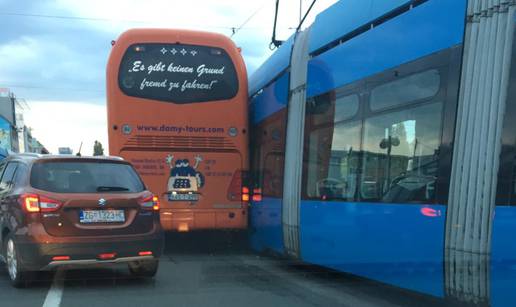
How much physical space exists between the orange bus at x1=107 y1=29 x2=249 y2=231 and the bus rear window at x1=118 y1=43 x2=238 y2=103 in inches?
0.7

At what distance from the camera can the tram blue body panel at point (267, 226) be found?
29.1ft

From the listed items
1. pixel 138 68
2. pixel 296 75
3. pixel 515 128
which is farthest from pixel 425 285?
pixel 138 68

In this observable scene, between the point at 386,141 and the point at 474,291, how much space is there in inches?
72.2

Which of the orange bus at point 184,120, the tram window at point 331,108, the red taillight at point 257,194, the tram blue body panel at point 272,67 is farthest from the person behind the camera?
Result: the red taillight at point 257,194

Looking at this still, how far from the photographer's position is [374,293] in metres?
7.02

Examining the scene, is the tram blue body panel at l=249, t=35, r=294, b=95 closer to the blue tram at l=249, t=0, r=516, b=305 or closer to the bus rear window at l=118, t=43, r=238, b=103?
the blue tram at l=249, t=0, r=516, b=305

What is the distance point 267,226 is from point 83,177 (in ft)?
11.1

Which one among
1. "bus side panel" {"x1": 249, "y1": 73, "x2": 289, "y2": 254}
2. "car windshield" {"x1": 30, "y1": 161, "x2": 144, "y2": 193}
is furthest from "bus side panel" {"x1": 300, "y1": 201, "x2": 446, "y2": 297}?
"car windshield" {"x1": 30, "y1": 161, "x2": 144, "y2": 193}

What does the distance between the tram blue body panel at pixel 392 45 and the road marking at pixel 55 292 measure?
3.93 m

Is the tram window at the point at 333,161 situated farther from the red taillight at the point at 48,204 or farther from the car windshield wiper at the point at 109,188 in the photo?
the red taillight at the point at 48,204

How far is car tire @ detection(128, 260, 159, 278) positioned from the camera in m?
7.54

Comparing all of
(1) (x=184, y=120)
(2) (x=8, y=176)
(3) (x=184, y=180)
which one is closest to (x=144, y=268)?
(2) (x=8, y=176)

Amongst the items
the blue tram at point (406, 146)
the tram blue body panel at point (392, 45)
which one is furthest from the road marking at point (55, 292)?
the tram blue body panel at point (392, 45)

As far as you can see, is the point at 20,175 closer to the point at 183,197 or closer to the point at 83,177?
the point at 83,177
